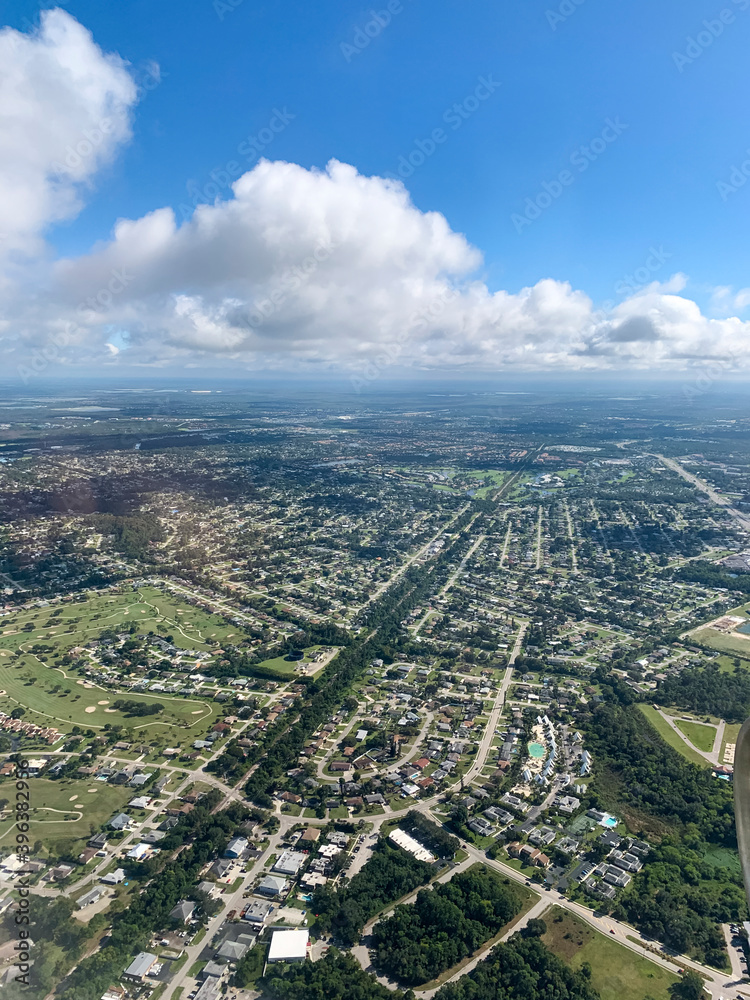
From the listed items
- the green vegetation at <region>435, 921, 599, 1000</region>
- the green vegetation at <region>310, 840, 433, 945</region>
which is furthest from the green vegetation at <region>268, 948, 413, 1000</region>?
the green vegetation at <region>435, 921, 599, 1000</region>

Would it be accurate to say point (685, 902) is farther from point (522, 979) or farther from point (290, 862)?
point (290, 862)

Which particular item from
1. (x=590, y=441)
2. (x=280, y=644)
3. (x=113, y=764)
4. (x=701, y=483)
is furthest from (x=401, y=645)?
(x=590, y=441)

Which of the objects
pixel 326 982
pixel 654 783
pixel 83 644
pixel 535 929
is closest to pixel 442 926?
pixel 535 929

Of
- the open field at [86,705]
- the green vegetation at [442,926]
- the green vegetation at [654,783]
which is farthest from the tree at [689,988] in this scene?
the open field at [86,705]

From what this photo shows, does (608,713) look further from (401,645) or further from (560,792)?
(401,645)

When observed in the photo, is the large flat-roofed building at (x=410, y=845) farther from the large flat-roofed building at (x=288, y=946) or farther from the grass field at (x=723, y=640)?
the grass field at (x=723, y=640)
